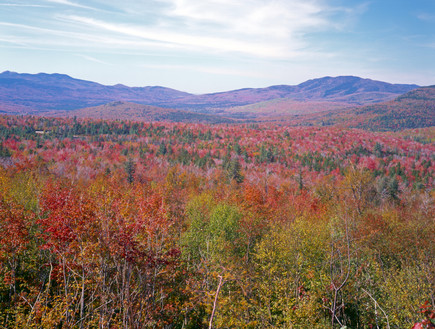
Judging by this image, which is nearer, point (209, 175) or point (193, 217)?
point (193, 217)

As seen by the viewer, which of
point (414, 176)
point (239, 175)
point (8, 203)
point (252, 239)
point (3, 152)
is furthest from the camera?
point (414, 176)

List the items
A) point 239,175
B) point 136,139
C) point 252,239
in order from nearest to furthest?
point 252,239 < point 239,175 < point 136,139

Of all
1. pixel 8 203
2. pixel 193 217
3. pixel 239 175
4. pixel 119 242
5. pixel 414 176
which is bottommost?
pixel 414 176

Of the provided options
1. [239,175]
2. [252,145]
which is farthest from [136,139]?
[239,175]

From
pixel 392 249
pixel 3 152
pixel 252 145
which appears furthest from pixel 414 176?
pixel 3 152

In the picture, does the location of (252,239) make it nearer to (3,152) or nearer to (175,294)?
(175,294)

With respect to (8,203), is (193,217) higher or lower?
lower
